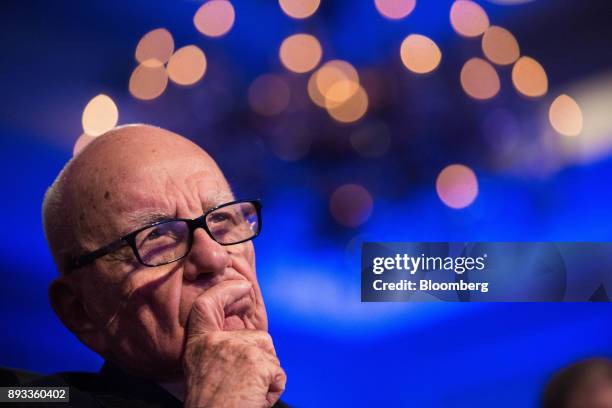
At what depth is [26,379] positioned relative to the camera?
66.8 inches

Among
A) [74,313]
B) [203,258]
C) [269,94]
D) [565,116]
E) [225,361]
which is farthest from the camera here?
[269,94]

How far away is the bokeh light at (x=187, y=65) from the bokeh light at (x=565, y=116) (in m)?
0.87

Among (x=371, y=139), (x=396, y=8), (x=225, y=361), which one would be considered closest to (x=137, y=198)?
(x=225, y=361)

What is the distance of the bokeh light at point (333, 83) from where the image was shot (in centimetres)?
185

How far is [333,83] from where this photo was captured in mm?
1854

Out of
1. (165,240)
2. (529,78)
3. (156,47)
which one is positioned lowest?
(165,240)

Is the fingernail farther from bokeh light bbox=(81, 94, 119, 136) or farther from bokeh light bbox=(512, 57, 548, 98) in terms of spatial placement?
bokeh light bbox=(512, 57, 548, 98)

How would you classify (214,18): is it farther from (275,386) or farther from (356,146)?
(275,386)

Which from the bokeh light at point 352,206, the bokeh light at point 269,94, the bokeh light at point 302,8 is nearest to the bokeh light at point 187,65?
the bokeh light at point 269,94

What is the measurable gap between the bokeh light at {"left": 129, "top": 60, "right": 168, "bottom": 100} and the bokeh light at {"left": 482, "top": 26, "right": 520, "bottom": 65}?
2.66ft

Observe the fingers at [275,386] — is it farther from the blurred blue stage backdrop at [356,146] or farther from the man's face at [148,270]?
the blurred blue stage backdrop at [356,146]

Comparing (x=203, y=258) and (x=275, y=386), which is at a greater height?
(x=203, y=258)

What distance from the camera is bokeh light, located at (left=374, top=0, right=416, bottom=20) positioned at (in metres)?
1.87

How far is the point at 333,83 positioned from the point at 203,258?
0.65 m
